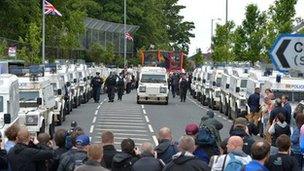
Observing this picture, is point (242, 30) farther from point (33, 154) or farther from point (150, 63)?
point (33, 154)

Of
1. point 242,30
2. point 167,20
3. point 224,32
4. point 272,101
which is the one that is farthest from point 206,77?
point 167,20

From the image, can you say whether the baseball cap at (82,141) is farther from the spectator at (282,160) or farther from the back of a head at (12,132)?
the spectator at (282,160)

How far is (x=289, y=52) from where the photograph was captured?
36.5 ft

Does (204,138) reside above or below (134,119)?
above

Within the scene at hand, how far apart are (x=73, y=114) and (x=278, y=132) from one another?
23.7 metres

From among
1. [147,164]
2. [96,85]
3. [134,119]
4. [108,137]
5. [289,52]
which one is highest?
[289,52]

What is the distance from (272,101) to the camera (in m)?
24.5

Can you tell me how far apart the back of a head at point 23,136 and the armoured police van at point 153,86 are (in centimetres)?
3658

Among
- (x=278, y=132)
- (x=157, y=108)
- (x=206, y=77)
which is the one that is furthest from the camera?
(x=206, y=77)

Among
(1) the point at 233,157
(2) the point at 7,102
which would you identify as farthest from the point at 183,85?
(1) the point at 233,157

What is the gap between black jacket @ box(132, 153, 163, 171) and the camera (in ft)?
36.3

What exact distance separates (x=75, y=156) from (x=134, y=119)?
27585 mm

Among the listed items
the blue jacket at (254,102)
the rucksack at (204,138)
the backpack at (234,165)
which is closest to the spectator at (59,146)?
the rucksack at (204,138)

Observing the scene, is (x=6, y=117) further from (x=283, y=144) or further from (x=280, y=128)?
(x=283, y=144)
